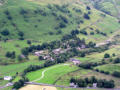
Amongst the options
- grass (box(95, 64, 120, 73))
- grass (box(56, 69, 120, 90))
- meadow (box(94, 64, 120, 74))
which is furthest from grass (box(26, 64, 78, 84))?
grass (box(95, 64, 120, 73))

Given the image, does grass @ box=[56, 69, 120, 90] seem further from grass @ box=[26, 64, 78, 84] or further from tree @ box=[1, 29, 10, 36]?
tree @ box=[1, 29, 10, 36]

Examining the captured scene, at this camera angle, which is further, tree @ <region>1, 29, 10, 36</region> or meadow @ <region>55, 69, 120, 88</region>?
tree @ <region>1, 29, 10, 36</region>

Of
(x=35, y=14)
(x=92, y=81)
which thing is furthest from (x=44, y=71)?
(x=35, y=14)

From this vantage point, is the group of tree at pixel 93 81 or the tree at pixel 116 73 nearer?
the group of tree at pixel 93 81

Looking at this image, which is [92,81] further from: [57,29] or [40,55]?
[57,29]

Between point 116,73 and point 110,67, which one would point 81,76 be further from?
point 110,67

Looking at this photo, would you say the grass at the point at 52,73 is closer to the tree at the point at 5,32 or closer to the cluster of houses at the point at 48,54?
the cluster of houses at the point at 48,54

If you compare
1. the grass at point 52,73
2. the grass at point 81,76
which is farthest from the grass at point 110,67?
the grass at point 52,73
